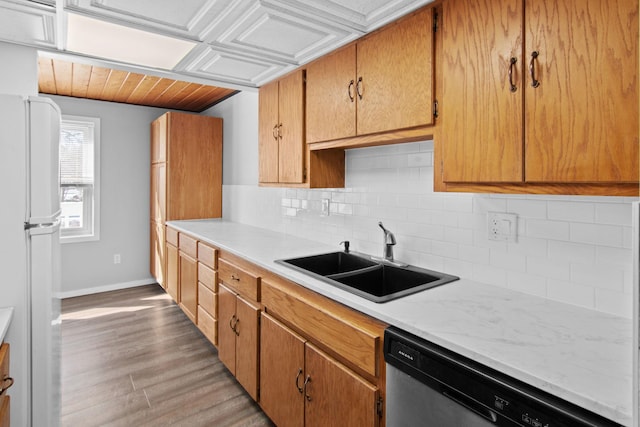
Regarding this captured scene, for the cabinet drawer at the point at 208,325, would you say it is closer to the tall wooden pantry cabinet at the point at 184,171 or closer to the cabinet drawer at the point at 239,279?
the cabinet drawer at the point at 239,279

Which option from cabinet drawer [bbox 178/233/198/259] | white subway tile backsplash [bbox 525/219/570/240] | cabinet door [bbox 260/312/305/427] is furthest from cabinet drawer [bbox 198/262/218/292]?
white subway tile backsplash [bbox 525/219/570/240]

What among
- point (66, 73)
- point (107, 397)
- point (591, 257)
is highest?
point (66, 73)

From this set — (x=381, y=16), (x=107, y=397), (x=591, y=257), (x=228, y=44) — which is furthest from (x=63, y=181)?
(x=591, y=257)

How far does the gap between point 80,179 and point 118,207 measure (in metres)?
0.52

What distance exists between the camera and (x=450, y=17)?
1.38 m

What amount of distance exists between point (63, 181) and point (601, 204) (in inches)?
195

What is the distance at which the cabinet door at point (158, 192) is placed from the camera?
4.02 meters

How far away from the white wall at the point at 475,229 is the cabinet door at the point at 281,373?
0.74m

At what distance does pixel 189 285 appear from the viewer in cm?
326

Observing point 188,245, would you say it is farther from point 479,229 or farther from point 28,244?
point 479,229

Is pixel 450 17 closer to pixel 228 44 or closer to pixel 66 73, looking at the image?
pixel 228 44

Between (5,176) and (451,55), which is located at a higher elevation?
(451,55)

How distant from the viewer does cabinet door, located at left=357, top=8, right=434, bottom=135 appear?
1.50 m

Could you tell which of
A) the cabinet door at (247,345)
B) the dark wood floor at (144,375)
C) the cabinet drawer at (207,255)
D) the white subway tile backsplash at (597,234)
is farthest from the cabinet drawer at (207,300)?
the white subway tile backsplash at (597,234)
